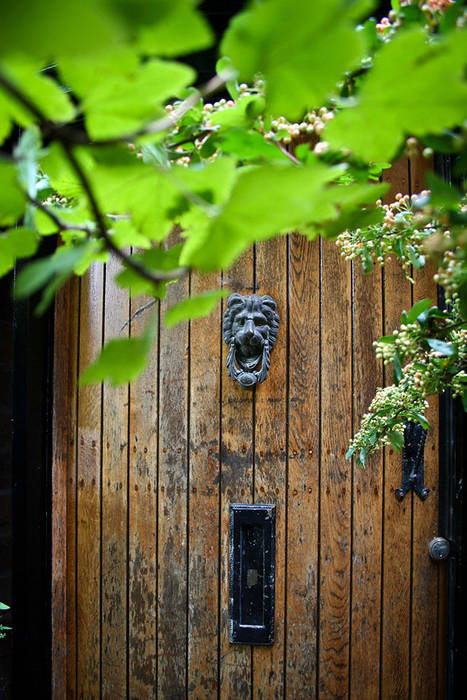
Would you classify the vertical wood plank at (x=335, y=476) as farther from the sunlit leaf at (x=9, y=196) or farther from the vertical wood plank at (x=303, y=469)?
the sunlit leaf at (x=9, y=196)

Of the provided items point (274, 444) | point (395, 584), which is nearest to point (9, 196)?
point (274, 444)

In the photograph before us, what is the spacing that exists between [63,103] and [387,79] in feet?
0.50

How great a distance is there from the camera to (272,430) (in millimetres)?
1499

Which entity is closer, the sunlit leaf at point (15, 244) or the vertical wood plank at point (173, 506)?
the sunlit leaf at point (15, 244)

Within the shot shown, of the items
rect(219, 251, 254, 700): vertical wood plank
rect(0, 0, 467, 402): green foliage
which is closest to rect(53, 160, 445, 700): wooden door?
rect(219, 251, 254, 700): vertical wood plank

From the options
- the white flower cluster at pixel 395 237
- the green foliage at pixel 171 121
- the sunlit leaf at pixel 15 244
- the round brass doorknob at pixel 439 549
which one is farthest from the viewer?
the round brass doorknob at pixel 439 549

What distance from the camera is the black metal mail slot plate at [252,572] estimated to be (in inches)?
57.6

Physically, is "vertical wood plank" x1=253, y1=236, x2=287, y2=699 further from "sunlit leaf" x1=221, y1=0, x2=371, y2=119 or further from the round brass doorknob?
"sunlit leaf" x1=221, y1=0, x2=371, y2=119

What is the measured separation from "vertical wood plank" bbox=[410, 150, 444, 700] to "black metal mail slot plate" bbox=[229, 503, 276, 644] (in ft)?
1.45

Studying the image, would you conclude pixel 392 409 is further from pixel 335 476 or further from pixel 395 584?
pixel 395 584

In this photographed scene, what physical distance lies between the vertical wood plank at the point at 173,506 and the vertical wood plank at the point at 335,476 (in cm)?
45

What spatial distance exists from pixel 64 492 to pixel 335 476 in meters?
0.91

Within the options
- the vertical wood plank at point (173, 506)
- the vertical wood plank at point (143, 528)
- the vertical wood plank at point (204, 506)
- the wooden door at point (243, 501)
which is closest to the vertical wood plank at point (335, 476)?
the wooden door at point (243, 501)

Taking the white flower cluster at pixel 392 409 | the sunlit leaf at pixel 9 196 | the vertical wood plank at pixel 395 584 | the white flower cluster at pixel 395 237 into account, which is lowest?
the vertical wood plank at pixel 395 584
